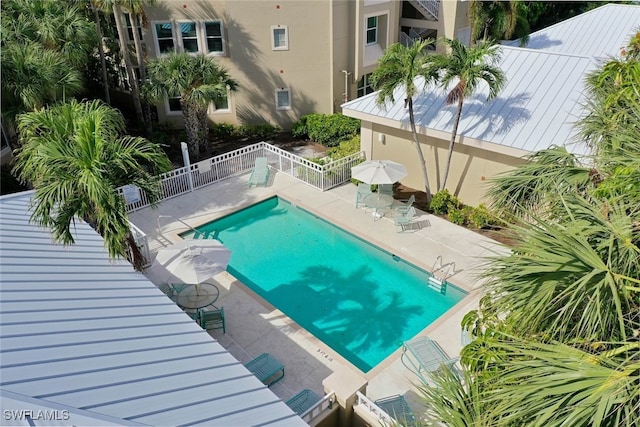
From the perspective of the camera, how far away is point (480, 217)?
16.6m

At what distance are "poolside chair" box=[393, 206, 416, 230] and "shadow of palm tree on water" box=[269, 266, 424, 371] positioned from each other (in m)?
2.22

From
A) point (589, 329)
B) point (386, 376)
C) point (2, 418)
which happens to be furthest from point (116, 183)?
point (589, 329)

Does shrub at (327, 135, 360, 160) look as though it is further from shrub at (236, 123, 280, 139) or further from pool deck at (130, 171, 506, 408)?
shrub at (236, 123, 280, 139)

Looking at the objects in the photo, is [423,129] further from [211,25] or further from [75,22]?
[75,22]

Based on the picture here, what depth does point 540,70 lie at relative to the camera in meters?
17.9

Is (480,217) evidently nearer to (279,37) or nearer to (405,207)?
(405,207)

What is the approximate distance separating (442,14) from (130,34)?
54.8 feet

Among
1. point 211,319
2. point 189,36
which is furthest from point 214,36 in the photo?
point 211,319

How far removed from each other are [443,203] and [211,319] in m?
9.33

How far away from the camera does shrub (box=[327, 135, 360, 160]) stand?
68.8 feet

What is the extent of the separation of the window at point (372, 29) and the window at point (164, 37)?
32.1 ft

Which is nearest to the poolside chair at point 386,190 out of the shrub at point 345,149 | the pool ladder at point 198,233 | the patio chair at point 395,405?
the shrub at point 345,149

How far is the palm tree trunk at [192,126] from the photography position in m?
20.5

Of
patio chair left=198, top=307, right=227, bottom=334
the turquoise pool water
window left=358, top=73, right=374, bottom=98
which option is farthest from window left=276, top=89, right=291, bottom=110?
patio chair left=198, top=307, right=227, bottom=334
